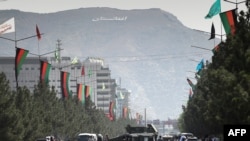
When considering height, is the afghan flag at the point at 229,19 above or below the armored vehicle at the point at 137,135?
above

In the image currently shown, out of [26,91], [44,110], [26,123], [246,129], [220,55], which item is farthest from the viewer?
[44,110]

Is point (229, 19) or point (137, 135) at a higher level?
point (229, 19)

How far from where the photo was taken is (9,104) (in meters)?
105

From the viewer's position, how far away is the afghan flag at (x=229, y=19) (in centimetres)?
8706

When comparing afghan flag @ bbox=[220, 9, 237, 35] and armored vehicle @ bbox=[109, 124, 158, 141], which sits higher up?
afghan flag @ bbox=[220, 9, 237, 35]

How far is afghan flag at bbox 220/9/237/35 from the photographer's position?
3428 inches

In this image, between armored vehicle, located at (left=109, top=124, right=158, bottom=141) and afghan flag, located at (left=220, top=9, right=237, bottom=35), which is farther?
armored vehicle, located at (left=109, top=124, right=158, bottom=141)

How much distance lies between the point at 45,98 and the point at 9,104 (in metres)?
44.7

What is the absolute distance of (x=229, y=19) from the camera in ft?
289

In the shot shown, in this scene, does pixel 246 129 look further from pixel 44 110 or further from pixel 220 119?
pixel 44 110

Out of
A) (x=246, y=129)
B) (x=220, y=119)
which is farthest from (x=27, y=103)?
(x=246, y=129)

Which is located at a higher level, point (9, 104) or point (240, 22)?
point (240, 22)

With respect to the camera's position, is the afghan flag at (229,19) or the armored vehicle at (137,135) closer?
the afghan flag at (229,19)

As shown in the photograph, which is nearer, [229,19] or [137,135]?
[229,19]
